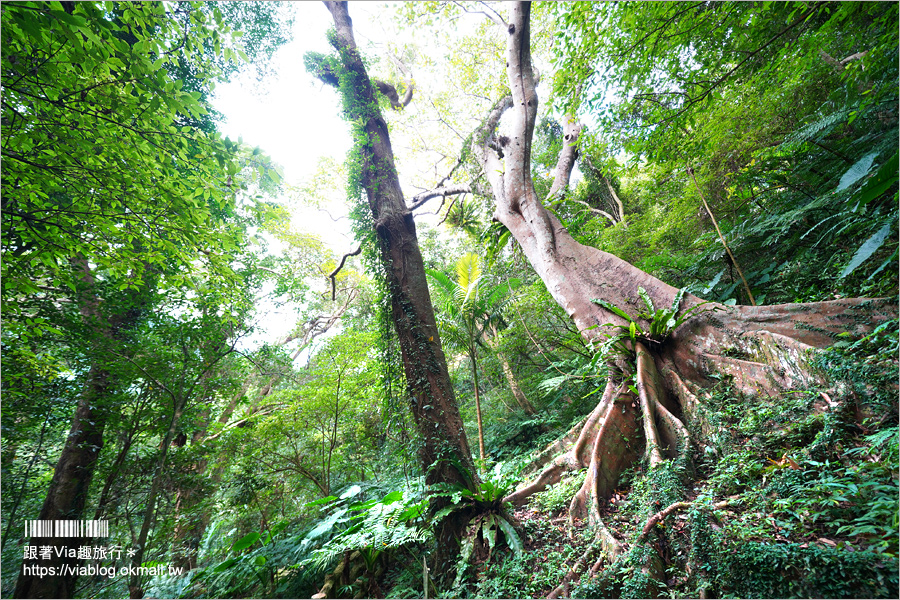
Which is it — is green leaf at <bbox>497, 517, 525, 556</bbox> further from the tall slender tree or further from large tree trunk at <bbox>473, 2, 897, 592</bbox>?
large tree trunk at <bbox>473, 2, 897, 592</bbox>

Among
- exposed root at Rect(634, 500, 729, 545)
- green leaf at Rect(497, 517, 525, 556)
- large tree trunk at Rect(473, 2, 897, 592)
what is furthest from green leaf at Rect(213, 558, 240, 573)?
exposed root at Rect(634, 500, 729, 545)

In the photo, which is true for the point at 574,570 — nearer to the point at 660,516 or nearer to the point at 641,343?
the point at 660,516

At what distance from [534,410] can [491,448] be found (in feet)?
4.16

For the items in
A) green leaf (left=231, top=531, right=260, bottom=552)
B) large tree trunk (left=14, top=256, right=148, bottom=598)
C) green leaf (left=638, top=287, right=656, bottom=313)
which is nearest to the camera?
green leaf (left=231, top=531, right=260, bottom=552)

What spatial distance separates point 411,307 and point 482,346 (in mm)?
2495

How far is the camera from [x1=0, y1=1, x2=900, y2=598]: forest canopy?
213 centimetres

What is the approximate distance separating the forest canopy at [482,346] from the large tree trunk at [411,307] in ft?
0.11

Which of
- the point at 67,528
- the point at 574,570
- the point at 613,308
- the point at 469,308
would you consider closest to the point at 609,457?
the point at 574,570

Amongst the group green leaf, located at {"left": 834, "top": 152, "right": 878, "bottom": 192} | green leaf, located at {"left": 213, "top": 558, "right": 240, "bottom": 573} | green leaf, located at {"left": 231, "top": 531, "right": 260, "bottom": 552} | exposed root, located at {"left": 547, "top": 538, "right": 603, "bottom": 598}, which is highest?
green leaf, located at {"left": 834, "top": 152, "right": 878, "bottom": 192}

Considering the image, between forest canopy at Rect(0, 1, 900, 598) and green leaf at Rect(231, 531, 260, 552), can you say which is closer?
forest canopy at Rect(0, 1, 900, 598)

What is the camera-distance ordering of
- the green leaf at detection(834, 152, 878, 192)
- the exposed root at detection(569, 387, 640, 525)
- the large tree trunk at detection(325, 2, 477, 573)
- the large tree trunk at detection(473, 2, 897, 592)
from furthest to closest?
the large tree trunk at detection(325, 2, 477, 573)
the exposed root at detection(569, 387, 640, 525)
the large tree trunk at detection(473, 2, 897, 592)
the green leaf at detection(834, 152, 878, 192)

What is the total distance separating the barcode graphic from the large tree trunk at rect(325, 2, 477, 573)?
4231 millimetres

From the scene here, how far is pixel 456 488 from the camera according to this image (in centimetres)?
297

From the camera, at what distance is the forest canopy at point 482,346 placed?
213cm
